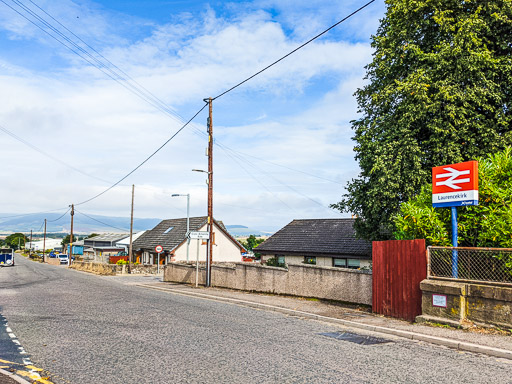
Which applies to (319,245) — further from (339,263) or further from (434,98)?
(434,98)

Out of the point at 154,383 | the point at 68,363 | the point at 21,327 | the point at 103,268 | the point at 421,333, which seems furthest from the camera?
the point at 103,268

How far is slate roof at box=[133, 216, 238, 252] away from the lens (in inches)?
1999

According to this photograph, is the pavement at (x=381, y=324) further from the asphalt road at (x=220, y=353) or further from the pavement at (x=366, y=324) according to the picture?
the asphalt road at (x=220, y=353)

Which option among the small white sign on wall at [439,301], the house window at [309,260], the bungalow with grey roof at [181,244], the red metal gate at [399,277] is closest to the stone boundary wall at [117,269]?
the bungalow with grey roof at [181,244]

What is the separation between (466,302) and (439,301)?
0.62 meters

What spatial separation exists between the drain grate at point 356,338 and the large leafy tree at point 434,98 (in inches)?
292

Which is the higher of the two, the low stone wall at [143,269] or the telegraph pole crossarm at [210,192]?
the telegraph pole crossarm at [210,192]

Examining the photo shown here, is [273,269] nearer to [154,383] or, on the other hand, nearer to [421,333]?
[421,333]

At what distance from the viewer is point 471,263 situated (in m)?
10.6

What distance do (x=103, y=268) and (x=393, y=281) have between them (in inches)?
1408

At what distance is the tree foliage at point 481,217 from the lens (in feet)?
35.6

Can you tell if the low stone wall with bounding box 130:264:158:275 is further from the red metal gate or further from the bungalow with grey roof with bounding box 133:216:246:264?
the red metal gate

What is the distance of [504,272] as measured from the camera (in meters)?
10.1

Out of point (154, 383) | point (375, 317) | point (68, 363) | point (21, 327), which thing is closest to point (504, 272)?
point (375, 317)
